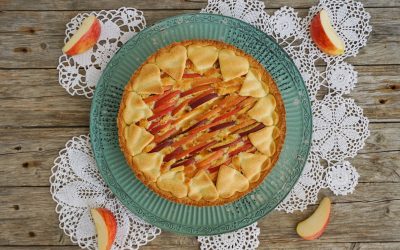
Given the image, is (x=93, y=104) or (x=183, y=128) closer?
(x=183, y=128)

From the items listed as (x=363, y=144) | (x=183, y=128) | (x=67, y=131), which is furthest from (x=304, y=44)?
(x=67, y=131)

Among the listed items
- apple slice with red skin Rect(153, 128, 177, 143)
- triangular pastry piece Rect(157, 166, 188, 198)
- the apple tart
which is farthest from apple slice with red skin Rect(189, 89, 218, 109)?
triangular pastry piece Rect(157, 166, 188, 198)

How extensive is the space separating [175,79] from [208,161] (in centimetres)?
30

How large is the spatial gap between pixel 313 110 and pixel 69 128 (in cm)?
93

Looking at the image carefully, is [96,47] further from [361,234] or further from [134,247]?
[361,234]

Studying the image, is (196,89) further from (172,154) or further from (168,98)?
(172,154)

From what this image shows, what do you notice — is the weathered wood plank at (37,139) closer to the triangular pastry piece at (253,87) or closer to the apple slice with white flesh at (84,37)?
the apple slice with white flesh at (84,37)

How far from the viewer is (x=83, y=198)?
1906mm

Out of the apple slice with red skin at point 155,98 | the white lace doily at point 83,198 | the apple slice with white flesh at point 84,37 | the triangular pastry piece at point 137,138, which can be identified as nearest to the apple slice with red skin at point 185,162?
the triangular pastry piece at point 137,138

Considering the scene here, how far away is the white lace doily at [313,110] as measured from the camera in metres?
1.91

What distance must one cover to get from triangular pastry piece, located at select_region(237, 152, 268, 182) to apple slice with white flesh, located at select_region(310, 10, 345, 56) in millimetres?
509

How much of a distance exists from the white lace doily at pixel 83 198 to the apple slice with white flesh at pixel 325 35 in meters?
0.94

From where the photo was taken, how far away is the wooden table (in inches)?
75.5

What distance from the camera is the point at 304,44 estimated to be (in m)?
1.92
